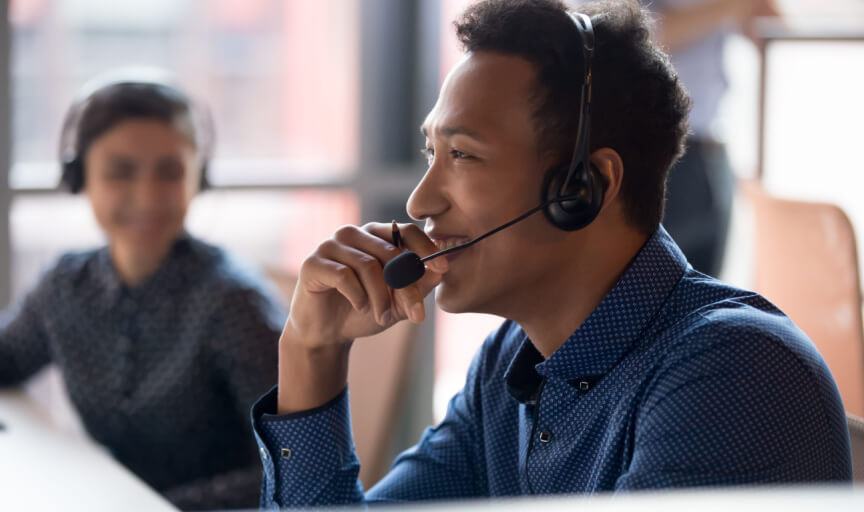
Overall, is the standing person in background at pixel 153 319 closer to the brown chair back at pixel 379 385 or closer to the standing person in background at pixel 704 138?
the brown chair back at pixel 379 385

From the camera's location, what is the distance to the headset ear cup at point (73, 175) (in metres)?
1.82

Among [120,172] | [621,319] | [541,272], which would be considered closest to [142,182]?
[120,172]

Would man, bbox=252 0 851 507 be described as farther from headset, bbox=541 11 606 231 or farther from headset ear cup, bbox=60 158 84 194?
headset ear cup, bbox=60 158 84 194

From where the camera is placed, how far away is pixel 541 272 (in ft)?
3.41

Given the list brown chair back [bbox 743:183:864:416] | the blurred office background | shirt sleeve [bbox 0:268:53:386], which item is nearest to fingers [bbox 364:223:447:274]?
brown chair back [bbox 743:183:864:416]

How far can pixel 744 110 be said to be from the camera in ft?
10.1

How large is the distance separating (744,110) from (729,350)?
8.00 ft

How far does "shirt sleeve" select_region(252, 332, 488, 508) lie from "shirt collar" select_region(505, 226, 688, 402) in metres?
0.23

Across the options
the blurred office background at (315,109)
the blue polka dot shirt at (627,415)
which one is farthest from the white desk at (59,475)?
the blurred office background at (315,109)

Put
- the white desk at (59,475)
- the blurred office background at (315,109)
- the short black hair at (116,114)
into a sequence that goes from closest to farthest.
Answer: the white desk at (59,475)
the short black hair at (116,114)
the blurred office background at (315,109)

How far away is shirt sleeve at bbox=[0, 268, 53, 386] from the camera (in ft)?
6.18

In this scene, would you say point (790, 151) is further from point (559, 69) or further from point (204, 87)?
point (559, 69)

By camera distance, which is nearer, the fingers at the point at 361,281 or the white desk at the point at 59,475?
the fingers at the point at 361,281

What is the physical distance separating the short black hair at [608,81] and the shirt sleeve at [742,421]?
25 centimetres
